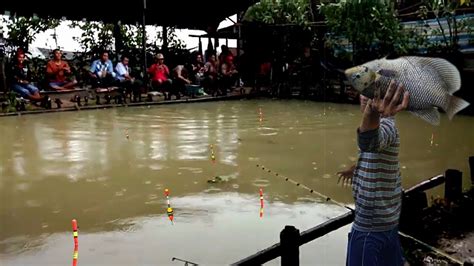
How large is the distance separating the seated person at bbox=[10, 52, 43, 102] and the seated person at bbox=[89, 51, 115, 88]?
1.65 metres

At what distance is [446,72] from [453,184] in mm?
2570

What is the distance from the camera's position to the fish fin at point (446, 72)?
69.8 inches

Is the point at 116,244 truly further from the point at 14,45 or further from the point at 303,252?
the point at 14,45

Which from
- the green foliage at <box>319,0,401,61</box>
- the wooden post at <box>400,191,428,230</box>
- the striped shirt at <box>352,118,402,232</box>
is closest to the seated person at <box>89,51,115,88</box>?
the green foliage at <box>319,0,401,61</box>

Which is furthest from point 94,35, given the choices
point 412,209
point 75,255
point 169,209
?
point 412,209

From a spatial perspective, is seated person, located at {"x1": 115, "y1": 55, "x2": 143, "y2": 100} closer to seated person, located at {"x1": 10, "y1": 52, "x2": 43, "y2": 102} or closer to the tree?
seated person, located at {"x1": 10, "y1": 52, "x2": 43, "y2": 102}

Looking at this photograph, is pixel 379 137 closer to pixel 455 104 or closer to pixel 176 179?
pixel 455 104

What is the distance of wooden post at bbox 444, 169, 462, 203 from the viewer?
4039 mm

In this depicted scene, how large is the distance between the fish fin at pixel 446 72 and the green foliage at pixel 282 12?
45.7 feet

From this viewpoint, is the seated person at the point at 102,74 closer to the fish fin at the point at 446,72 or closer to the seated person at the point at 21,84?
the seated person at the point at 21,84

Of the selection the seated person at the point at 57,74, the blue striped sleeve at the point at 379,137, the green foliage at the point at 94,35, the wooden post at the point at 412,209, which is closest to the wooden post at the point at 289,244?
the blue striped sleeve at the point at 379,137

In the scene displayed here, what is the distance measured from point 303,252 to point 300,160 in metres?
3.13

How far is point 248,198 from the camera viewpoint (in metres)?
5.13

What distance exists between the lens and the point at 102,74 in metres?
14.4
